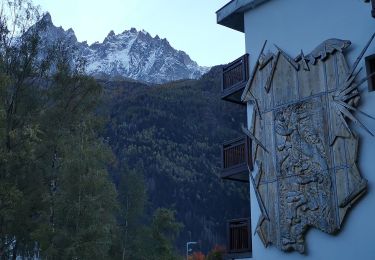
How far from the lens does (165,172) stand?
98000mm

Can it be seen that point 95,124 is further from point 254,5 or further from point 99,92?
point 254,5

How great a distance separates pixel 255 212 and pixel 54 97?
1253 centimetres

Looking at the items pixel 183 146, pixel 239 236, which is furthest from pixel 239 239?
pixel 183 146

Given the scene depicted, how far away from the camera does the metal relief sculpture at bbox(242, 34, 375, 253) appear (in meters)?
12.8

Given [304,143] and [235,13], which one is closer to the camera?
[304,143]

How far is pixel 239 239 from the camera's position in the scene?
16562mm

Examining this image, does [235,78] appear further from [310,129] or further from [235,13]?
[310,129]

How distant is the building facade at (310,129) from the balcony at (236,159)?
0.07 m

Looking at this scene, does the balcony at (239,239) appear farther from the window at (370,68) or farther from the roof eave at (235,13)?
the roof eave at (235,13)

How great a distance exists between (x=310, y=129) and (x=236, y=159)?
12.9 feet

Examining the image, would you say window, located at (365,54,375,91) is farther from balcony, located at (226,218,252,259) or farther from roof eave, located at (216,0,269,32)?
balcony, located at (226,218,252,259)

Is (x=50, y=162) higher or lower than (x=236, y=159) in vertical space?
higher

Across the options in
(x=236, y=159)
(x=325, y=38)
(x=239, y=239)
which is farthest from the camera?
(x=236, y=159)

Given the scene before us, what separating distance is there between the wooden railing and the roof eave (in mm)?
6611
